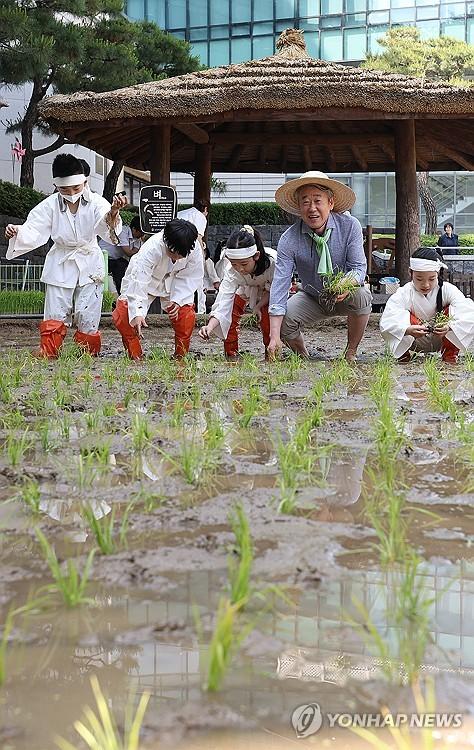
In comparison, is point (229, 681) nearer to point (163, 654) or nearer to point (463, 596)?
point (163, 654)

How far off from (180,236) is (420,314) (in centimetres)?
180

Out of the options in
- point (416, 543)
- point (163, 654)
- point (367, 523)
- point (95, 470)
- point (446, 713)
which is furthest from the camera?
point (95, 470)

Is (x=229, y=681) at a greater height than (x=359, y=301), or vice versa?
(x=359, y=301)

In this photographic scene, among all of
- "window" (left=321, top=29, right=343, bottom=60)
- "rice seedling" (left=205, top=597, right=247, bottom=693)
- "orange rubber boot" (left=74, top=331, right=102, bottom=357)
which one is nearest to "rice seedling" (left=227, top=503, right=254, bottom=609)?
"rice seedling" (left=205, top=597, right=247, bottom=693)

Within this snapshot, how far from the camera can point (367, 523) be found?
80.9 inches

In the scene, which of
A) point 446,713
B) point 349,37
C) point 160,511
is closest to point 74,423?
point 160,511

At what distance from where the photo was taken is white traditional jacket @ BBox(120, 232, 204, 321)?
20.9 ft

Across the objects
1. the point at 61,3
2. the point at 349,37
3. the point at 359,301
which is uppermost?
the point at 349,37

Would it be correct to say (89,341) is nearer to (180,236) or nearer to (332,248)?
(180,236)

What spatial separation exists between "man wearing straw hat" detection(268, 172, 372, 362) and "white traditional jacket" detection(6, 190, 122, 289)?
51.5 inches

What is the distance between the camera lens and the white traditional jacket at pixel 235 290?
260 inches

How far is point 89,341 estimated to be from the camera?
6914 mm

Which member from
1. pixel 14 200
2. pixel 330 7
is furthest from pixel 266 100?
pixel 330 7

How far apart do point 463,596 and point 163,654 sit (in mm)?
569
